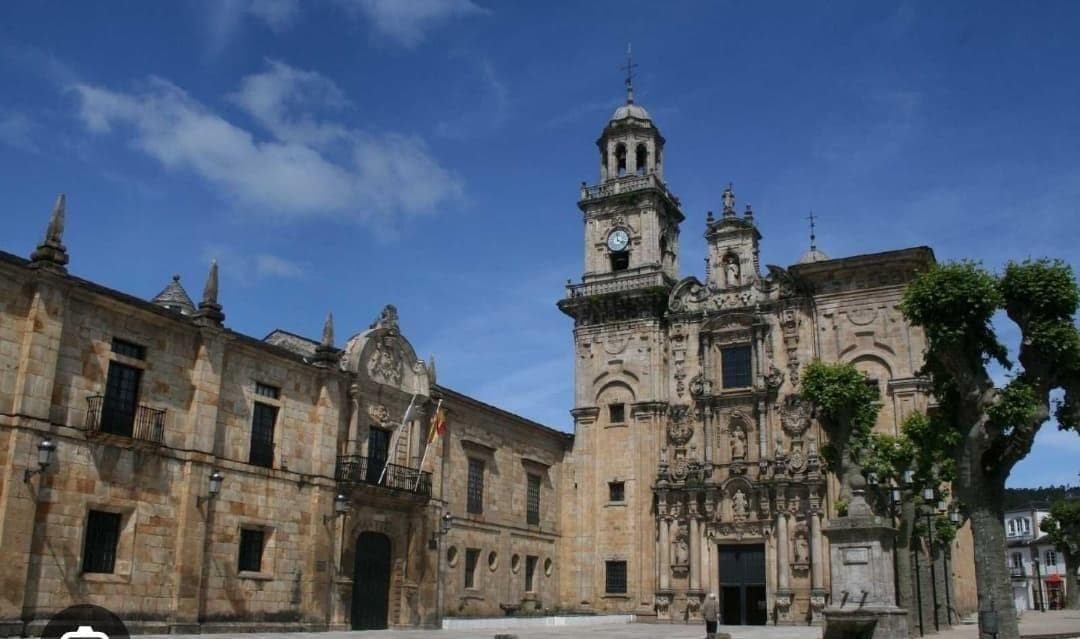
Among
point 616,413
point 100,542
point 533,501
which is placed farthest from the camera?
point 616,413

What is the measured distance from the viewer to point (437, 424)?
31.1m

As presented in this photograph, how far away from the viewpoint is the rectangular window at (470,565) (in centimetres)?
3422

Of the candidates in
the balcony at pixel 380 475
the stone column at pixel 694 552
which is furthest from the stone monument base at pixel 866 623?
the stone column at pixel 694 552

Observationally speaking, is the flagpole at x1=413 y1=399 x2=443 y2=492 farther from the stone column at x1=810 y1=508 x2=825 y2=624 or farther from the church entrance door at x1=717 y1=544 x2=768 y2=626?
the stone column at x1=810 y1=508 x2=825 y2=624

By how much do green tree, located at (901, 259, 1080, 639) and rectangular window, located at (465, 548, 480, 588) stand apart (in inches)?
692

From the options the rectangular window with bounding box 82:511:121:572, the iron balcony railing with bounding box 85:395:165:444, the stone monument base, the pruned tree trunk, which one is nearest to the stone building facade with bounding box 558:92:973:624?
the pruned tree trunk

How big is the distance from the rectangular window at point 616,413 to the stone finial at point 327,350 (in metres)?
15.9

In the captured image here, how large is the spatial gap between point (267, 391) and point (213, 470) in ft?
9.79

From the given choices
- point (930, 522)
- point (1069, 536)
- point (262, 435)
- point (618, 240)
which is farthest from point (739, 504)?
point (1069, 536)

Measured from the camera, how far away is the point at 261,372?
25.8 m

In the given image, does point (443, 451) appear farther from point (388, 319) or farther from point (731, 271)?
point (731, 271)

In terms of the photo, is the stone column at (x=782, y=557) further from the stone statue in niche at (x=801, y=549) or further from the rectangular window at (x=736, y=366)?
the rectangular window at (x=736, y=366)

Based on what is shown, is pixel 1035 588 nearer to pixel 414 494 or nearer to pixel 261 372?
pixel 414 494

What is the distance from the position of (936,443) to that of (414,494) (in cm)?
1519
